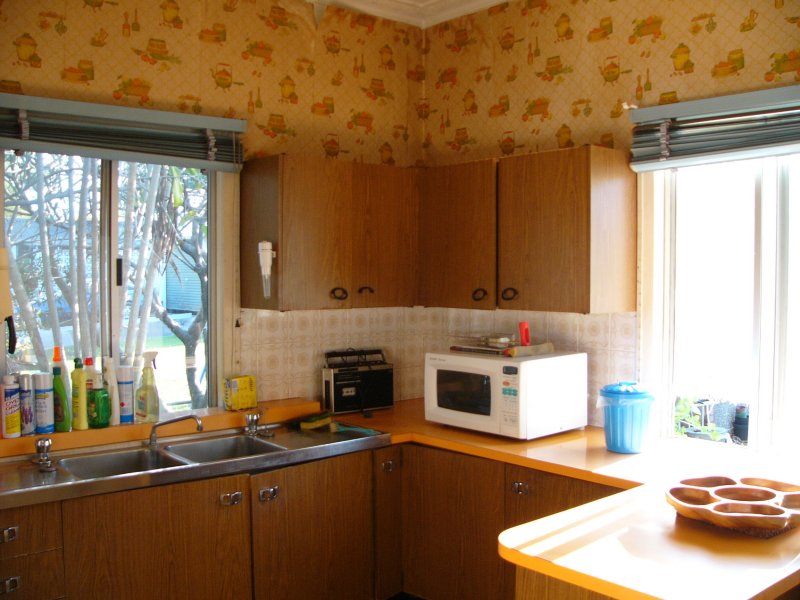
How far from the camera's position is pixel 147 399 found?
304 cm

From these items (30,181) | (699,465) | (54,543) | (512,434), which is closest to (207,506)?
(54,543)

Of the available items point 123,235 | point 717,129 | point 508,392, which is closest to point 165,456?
point 123,235

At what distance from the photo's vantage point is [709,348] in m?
3.04

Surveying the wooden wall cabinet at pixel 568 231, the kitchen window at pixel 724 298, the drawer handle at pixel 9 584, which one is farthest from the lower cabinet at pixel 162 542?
the kitchen window at pixel 724 298

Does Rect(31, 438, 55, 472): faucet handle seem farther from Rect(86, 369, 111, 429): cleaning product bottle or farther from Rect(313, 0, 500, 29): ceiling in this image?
Rect(313, 0, 500, 29): ceiling

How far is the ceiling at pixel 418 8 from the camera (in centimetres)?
373

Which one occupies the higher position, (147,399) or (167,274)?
(167,274)

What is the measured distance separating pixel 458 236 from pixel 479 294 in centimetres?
28

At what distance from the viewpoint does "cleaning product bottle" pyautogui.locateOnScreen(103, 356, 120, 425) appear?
2.94m

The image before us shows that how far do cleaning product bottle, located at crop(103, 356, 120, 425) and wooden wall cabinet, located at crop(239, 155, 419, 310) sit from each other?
2.13 feet

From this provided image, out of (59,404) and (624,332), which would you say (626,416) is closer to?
(624,332)

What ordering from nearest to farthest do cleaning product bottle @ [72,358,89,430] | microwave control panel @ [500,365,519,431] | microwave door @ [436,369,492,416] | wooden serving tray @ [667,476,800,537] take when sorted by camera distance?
1. wooden serving tray @ [667,476,800,537]
2. cleaning product bottle @ [72,358,89,430]
3. microwave control panel @ [500,365,519,431]
4. microwave door @ [436,369,492,416]

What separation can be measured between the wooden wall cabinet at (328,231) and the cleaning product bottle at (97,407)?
722 mm

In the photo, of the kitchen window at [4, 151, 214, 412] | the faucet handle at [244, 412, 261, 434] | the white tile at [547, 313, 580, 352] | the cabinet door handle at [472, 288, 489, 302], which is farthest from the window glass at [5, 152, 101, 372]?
the white tile at [547, 313, 580, 352]
